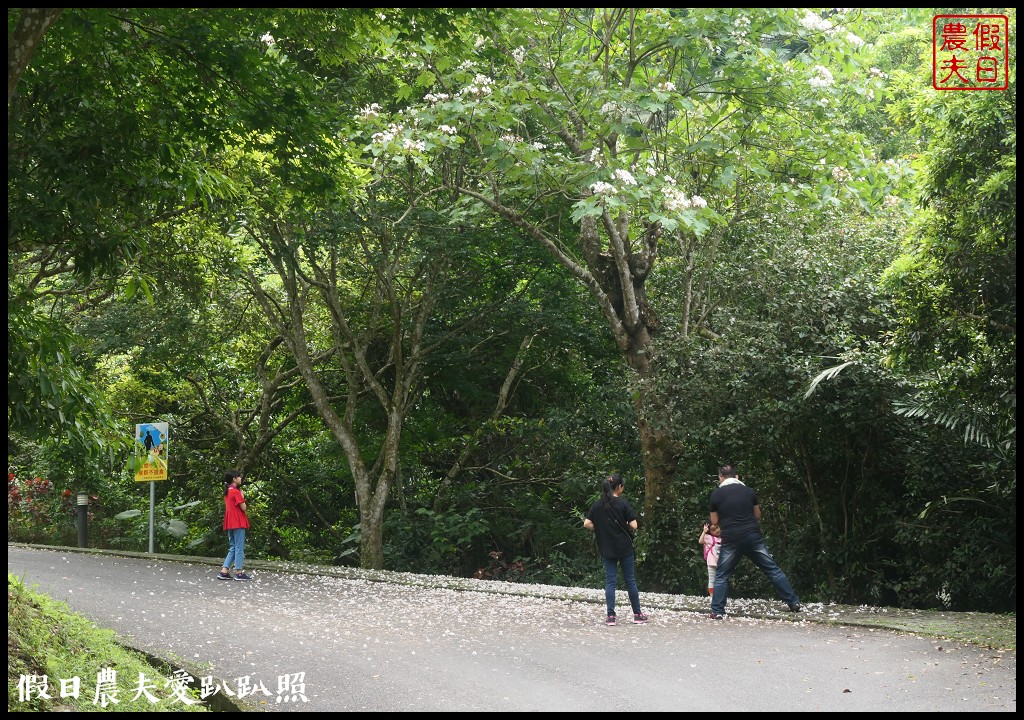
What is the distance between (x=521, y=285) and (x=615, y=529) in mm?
8742

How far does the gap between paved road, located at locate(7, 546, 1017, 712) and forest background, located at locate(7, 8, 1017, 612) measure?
7.90 ft

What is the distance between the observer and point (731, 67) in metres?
13.0

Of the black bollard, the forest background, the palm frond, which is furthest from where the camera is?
the black bollard

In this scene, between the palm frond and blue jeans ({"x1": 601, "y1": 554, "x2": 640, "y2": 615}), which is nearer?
blue jeans ({"x1": 601, "y1": 554, "x2": 640, "y2": 615})

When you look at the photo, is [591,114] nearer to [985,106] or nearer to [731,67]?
[731,67]

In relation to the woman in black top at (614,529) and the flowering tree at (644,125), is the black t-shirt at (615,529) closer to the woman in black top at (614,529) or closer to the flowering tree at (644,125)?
the woman in black top at (614,529)

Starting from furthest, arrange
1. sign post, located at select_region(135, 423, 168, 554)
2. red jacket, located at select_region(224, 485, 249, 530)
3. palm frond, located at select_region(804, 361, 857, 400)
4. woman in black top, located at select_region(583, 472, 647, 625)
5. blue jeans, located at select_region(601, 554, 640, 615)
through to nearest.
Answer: sign post, located at select_region(135, 423, 168, 554), red jacket, located at select_region(224, 485, 249, 530), palm frond, located at select_region(804, 361, 857, 400), woman in black top, located at select_region(583, 472, 647, 625), blue jeans, located at select_region(601, 554, 640, 615)

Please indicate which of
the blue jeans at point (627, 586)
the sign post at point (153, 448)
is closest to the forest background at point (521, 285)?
the sign post at point (153, 448)

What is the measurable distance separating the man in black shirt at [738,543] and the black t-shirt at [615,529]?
109 centimetres

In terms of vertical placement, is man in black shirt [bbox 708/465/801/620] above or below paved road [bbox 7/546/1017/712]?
above

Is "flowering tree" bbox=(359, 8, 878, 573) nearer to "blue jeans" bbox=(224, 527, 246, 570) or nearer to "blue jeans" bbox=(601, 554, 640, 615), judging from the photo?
"blue jeans" bbox=(601, 554, 640, 615)

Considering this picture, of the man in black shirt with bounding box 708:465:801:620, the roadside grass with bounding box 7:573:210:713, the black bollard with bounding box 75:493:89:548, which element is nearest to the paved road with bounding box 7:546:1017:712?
the man in black shirt with bounding box 708:465:801:620

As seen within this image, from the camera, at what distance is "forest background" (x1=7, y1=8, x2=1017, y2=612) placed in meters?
8.58

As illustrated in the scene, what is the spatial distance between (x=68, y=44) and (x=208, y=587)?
8.52 m
